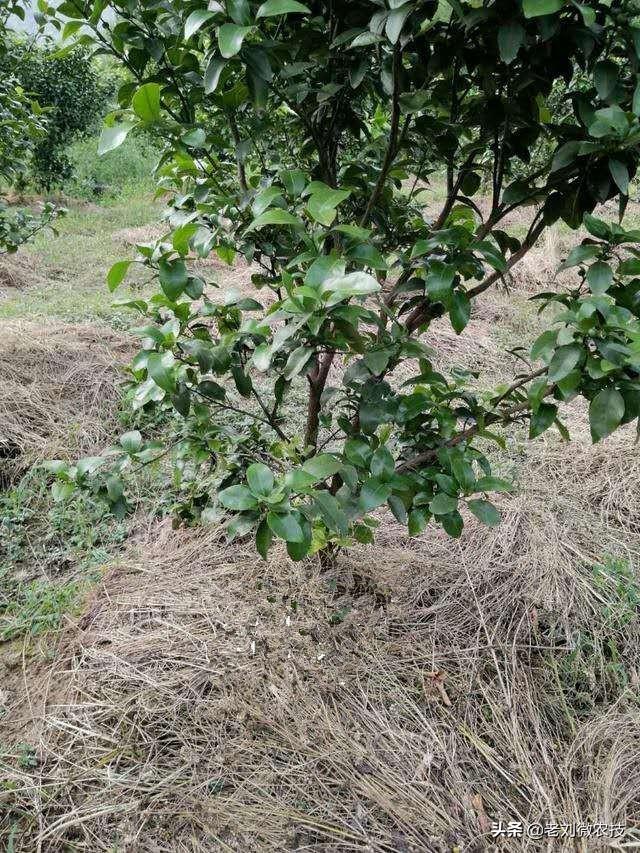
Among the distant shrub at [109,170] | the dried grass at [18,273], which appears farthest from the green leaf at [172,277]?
the distant shrub at [109,170]

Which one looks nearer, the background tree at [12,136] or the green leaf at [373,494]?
the green leaf at [373,494]

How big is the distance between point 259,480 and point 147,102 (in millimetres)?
667

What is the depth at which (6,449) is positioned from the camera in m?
2.87

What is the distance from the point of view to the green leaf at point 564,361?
3.28 feet

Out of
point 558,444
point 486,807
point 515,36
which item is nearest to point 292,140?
point 515,36

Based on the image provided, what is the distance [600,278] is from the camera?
102 cm

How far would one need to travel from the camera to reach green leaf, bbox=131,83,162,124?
0.95 m

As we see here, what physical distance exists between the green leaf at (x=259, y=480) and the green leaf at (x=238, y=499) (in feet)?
0.04

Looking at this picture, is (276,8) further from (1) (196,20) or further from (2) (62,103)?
(2) (62,103)

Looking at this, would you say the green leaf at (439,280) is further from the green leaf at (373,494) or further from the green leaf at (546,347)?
the green leaf at (373,494)

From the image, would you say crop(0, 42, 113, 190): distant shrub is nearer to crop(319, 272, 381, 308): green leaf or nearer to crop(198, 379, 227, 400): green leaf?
crop(198, 379, 227, 400): green leaf

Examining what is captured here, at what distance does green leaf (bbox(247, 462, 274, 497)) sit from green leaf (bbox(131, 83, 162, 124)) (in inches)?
24.9

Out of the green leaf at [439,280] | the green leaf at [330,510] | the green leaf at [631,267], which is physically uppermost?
the green leaf at [631,267]

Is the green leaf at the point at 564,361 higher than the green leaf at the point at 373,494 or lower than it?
higher
